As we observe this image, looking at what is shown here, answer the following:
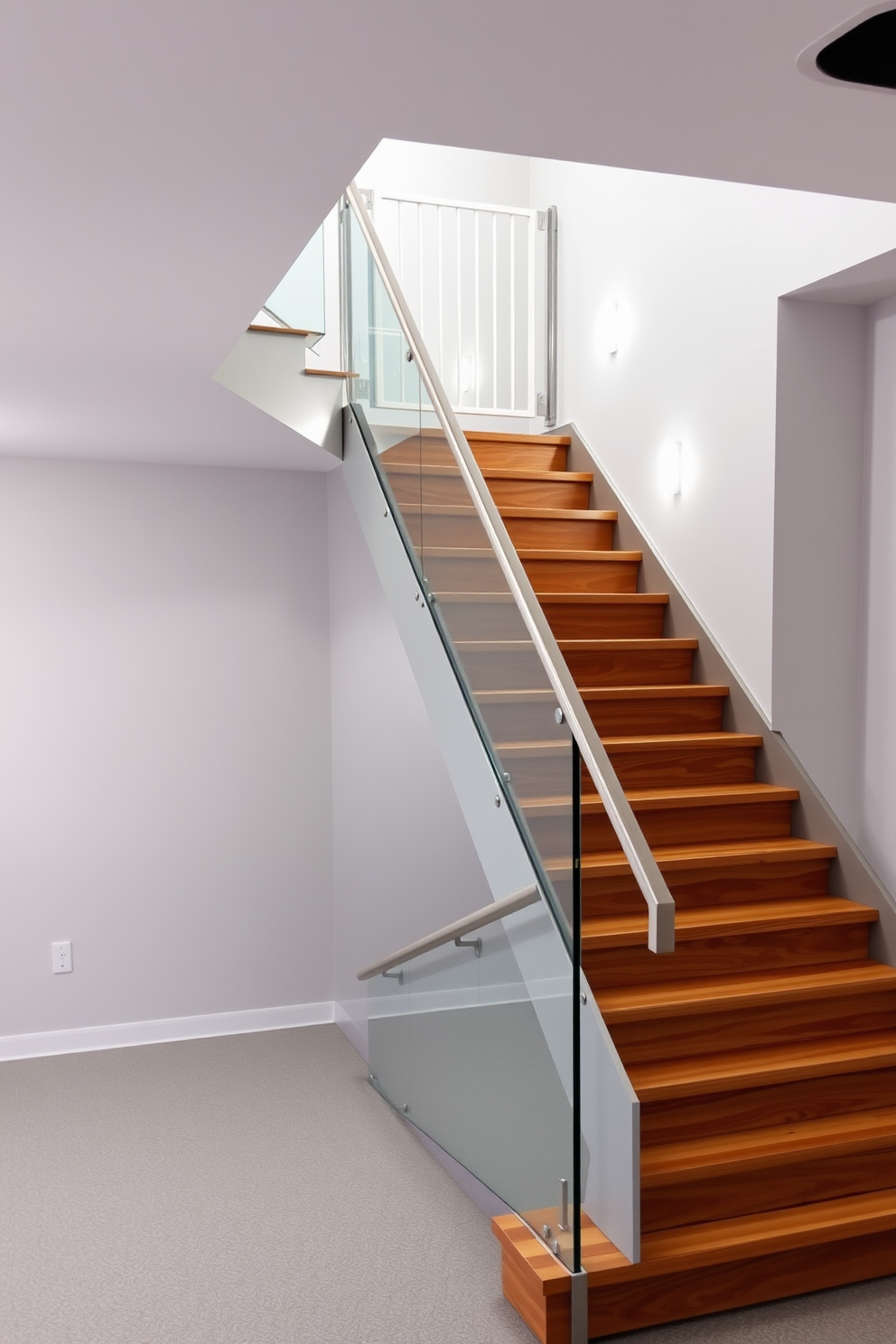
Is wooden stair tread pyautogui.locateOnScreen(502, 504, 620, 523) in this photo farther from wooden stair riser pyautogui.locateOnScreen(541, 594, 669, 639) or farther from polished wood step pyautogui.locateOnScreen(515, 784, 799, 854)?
polished wood step pyautogui.locateOnScreen(515, 784, 799, 854)

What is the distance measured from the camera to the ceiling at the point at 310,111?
75.8 inches

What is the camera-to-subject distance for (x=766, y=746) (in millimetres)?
4504

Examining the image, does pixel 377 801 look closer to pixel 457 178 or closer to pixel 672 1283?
pixel 672 1283

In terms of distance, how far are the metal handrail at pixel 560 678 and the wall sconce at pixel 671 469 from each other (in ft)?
3.96

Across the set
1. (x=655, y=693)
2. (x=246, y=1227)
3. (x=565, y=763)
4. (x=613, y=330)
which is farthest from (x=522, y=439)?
(x=246, y=1227)

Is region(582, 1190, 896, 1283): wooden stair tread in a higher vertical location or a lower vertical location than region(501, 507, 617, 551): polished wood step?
lower

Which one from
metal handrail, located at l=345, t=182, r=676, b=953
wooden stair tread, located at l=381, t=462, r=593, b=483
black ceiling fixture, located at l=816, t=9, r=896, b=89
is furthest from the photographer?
wooden stair tread, located at l=381, t=462, r=593, b=483

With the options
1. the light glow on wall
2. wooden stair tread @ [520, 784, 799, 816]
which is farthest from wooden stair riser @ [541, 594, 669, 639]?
the light glow on wall

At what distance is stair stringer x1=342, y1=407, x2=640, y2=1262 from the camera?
3.02m

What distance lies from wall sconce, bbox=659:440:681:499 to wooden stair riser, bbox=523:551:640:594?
14.4 inches

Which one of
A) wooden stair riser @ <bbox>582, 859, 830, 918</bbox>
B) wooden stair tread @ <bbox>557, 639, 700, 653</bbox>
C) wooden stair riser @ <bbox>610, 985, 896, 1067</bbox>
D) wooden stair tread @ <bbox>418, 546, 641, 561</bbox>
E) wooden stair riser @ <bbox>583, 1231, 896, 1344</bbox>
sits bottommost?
wooden stair riser @ <bbox>583, 1231, 896, 1344</bbox>

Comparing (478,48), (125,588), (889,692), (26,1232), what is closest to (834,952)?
(889,692)

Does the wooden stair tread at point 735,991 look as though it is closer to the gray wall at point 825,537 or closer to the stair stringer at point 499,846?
the stair stringer at point 499,846

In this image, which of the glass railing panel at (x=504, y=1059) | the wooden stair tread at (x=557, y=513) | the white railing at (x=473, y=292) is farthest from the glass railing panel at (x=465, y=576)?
the white railing at (x=473, y=292)
